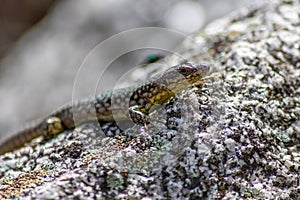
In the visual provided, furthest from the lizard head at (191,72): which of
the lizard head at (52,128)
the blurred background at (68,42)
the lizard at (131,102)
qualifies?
the blurred background at (68,42)

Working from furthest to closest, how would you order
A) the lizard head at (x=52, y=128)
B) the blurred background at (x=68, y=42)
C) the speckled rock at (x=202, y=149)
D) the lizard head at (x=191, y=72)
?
1. the blurred background at (x=68, y=42)
2. the lizard head at (x=52, y=128)
3. the lizard head at (x=191, y=72)
4. the speckled rock at (x=202, y=149)

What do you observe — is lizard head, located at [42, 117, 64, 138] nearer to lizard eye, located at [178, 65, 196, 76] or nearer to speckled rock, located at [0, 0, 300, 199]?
speckled rock, located at [0, 0, 300, 199]

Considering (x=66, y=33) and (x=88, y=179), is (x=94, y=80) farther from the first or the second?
(x=88, y=179)

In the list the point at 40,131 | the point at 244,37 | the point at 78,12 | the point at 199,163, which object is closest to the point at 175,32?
the point at 78,12

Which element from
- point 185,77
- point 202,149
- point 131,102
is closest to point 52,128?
point 131,102

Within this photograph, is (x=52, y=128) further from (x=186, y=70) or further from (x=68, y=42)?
(x=68, y=42)

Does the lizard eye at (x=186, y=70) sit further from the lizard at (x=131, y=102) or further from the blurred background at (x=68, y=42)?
the blurred background at (x=68, y=42)
